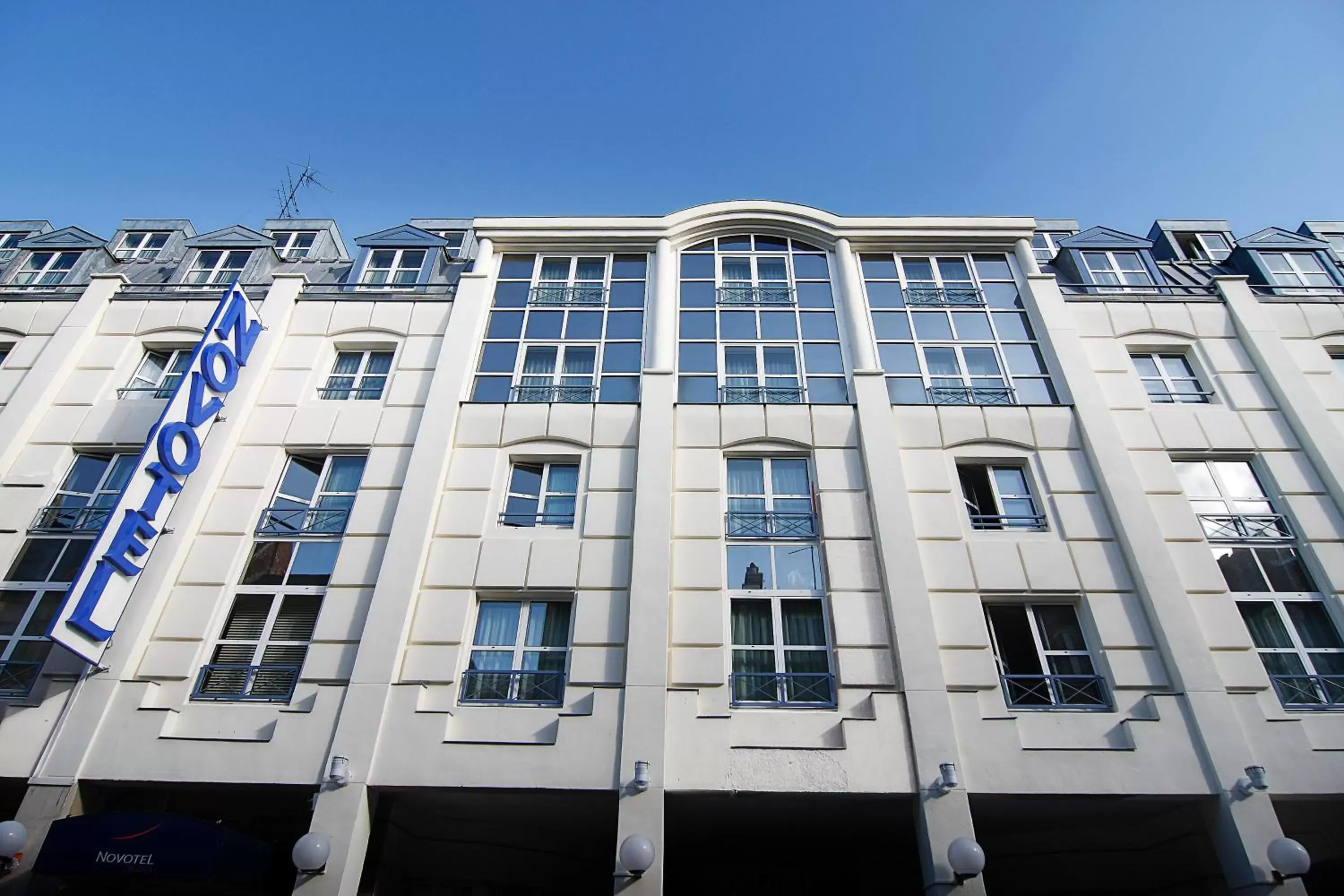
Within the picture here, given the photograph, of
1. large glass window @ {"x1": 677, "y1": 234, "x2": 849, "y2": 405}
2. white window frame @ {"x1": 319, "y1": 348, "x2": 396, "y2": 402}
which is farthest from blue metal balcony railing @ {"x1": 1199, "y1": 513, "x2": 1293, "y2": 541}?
white window frame @ {"x1": 319, "y1": 348, "x2": 396, "y2": 402}

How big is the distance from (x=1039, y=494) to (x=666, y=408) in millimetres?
7344

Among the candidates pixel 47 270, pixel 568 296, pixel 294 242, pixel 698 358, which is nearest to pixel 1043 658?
pixel 698 358

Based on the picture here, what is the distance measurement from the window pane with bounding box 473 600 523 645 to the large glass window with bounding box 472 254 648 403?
469 cm

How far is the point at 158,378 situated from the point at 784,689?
49.8 ft

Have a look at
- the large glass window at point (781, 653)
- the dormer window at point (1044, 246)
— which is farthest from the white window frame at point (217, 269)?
the dormer window at point (1044, 246)

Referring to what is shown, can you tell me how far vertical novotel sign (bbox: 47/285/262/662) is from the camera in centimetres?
1142

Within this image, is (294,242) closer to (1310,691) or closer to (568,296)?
(568,296)

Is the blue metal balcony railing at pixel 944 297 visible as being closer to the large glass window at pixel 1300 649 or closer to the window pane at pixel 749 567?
the window pane at pixel 749 567

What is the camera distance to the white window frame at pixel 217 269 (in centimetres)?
1848

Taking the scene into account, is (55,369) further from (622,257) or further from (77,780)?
(622,257)

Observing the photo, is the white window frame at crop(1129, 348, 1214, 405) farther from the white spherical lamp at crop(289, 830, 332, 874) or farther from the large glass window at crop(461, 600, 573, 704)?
the white spherical lamp at crop(289, 830, 332, 874)

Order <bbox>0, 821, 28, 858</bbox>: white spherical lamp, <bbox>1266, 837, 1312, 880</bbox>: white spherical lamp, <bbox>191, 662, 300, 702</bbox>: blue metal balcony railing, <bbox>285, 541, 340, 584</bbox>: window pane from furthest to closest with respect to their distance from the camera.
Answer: <bbox>285, 541, 340, 584</bbox>: window pane → <bbox>191, 662, 300, 702</bbox>: blue metal balcony railing → <bbox>0, 821, 28, 858</bbox>: white spherical lamp → <bbox>1266, 837, 1312, 880</bbox>: white spherical lamp

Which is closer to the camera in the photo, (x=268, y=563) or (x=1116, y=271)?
(x=268, y=563)

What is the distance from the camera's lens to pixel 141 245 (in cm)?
2042
